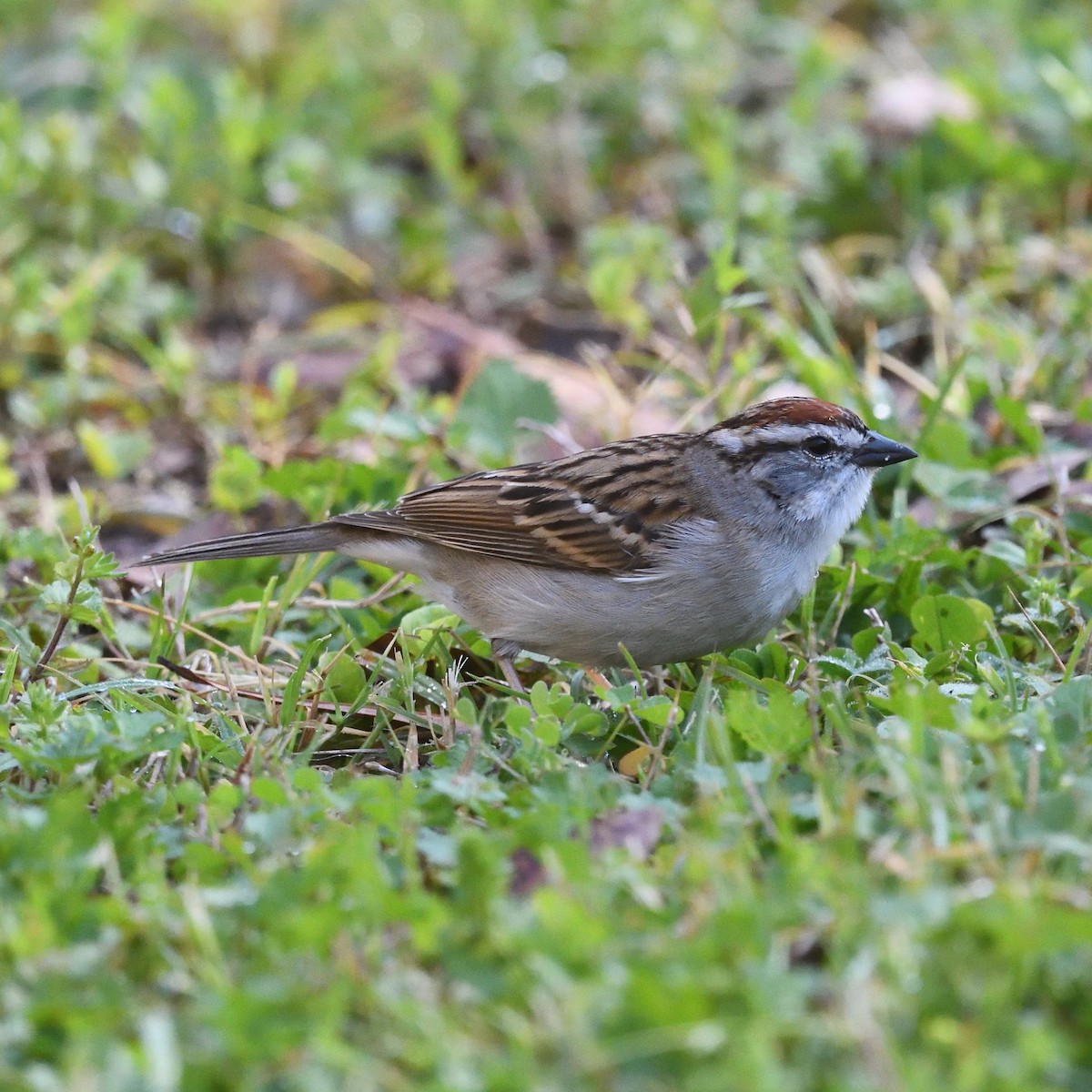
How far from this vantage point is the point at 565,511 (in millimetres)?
4184

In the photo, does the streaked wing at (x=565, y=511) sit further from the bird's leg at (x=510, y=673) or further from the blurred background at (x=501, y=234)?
the blurred background at (x=501, y=234)

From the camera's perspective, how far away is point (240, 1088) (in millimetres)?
2301

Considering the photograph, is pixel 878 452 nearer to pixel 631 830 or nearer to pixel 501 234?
pixel 631 830

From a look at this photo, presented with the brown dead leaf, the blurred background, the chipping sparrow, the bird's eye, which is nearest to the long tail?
the chipping sparrow

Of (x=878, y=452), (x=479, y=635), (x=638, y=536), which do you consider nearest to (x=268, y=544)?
(x=479, y=635)

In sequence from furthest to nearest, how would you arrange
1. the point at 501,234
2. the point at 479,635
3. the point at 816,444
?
the point at 501,234
the point at 479,635
the point at 816,444

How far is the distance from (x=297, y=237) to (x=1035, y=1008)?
4749 mm

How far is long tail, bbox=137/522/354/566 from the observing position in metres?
4.19

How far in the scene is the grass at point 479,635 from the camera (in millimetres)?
2373

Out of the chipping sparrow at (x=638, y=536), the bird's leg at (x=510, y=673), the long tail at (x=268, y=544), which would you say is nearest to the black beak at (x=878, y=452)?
the chipping sparrow at (x=638, y=536)

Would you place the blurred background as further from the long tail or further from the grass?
the long tail

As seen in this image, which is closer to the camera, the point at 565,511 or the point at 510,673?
the point at 510,673

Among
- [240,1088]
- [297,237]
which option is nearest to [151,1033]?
[240,1088]

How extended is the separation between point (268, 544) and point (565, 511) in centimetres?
77
